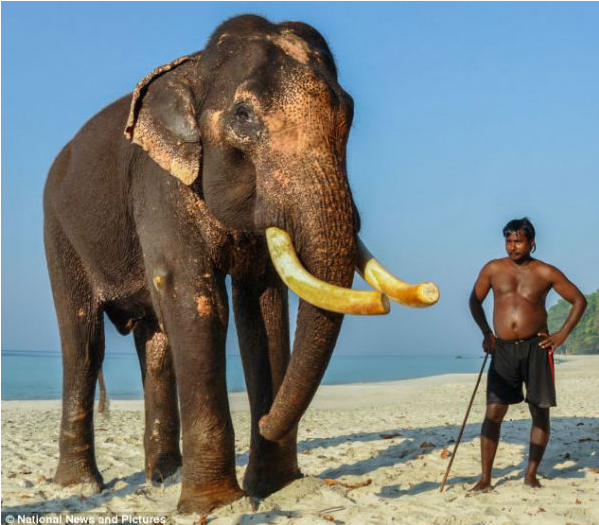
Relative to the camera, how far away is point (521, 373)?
7.44 m

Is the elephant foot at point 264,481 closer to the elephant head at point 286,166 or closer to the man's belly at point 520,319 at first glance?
the elephant head at point 286,166

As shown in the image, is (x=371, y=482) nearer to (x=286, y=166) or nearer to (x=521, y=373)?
(x=521, y=373)

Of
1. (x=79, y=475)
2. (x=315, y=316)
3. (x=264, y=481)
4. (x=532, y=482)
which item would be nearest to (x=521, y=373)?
(x=532, y=482)

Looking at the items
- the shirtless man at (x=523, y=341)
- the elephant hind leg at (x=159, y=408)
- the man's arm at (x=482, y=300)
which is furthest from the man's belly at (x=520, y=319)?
the elephant hind leg at (x=159, y=408)

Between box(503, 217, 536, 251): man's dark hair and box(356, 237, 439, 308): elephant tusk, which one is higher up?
box(503, 217, 536, 251): man's dark hair

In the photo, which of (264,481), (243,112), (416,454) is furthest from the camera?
(416,454)

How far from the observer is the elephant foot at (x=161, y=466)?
849 cm

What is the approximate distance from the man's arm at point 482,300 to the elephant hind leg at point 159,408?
310 cm

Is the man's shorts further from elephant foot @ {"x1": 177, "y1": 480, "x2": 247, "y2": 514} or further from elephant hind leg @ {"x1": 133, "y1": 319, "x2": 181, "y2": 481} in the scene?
elephant hind leg @ {"x1": 133, "y1": 319, "x2": 181, "y2": 481}

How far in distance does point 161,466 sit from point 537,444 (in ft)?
11.9

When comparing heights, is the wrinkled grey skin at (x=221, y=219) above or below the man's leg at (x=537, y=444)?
above

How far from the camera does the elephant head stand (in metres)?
5.64

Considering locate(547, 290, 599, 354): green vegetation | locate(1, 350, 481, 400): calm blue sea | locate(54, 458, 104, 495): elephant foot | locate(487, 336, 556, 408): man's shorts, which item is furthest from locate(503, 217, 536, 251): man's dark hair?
locate(547, 290, 599, 354): green vegetation

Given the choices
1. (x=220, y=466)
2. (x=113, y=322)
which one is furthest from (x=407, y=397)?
(x=220, y=466)
